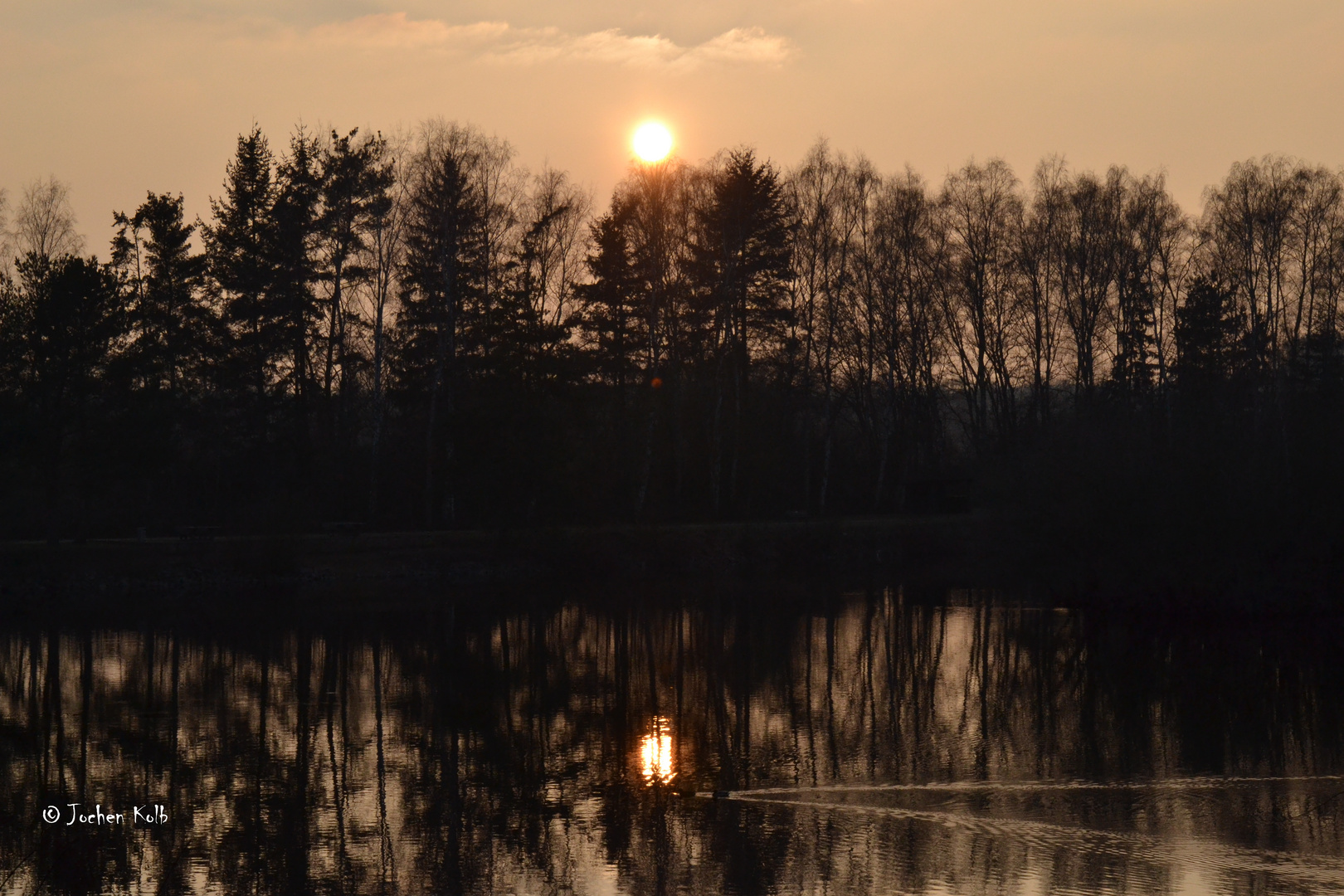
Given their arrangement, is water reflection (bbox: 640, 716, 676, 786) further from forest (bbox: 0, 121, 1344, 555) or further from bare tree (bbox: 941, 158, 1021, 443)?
bare tree (bbox: 941, 158, 1021, 443)

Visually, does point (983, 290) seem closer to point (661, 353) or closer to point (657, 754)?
point (661, 353)

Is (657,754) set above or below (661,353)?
below

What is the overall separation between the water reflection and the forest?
15.1 m

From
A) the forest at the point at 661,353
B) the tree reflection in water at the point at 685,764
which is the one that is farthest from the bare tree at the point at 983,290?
the tree reflection in water at the point at 685,764

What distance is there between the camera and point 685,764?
13.6 m

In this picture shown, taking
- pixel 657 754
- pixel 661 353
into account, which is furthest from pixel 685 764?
pixel 661 353

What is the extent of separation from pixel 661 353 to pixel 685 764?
41454 millimetres

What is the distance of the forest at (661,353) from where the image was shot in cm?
3662

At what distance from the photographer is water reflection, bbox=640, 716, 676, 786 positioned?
42.7 feet

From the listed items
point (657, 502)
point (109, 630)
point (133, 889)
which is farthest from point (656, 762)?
point (657, 502)

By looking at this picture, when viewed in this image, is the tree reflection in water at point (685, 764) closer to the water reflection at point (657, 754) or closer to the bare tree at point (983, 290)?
the water reflection at point (657, 754)

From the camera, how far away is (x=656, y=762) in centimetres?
1368

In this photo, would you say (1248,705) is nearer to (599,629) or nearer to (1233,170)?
(599,629)

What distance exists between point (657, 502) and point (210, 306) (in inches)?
726
